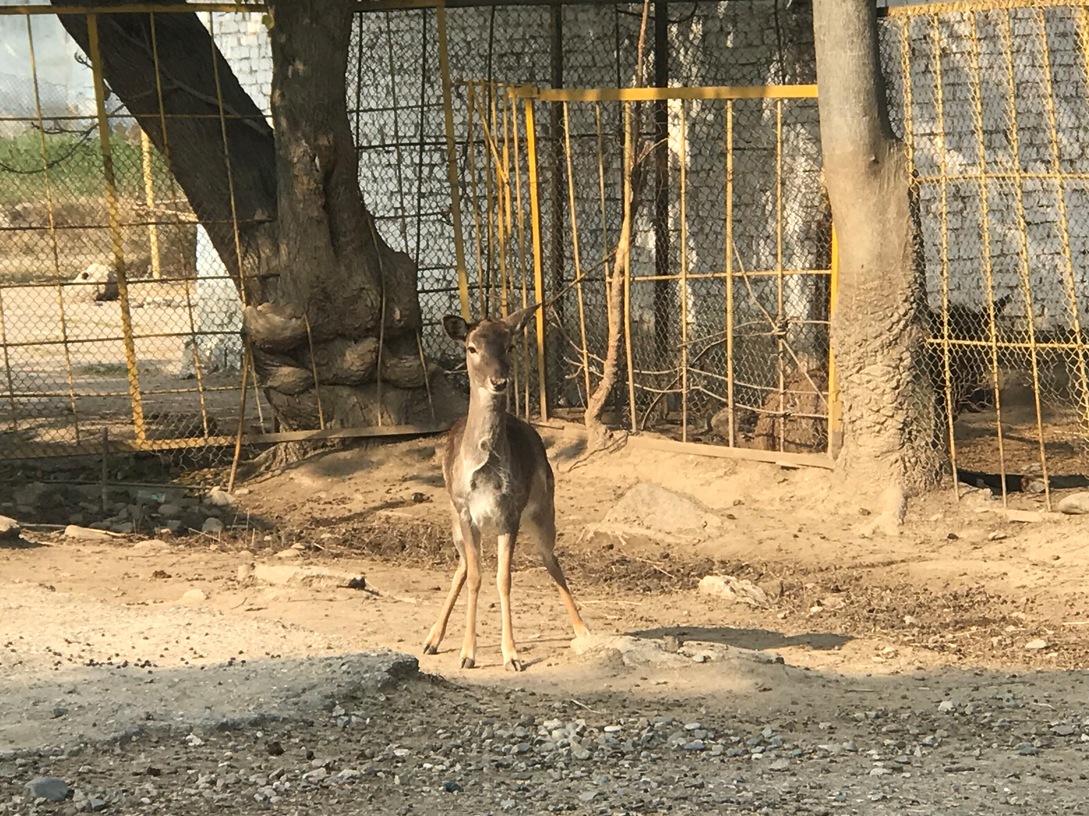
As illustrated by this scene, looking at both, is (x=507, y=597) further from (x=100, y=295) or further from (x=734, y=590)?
(x=100, y=295)

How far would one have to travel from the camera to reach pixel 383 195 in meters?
15.6

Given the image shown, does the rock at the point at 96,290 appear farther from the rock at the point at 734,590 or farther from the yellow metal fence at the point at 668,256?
the rock at the point at 734,590

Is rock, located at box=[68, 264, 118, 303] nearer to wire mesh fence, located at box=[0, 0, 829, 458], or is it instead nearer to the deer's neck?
wire mesh fence, located at box=[0, 0, 829, 458]

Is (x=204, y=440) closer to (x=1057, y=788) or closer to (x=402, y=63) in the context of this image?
(x=402, y=63)

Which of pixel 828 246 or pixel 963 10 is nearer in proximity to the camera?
pixel 963 10

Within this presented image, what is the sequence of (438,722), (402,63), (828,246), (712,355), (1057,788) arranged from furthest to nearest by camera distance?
(402,63), (712,355), (828,246), (438,722), (1057,788)

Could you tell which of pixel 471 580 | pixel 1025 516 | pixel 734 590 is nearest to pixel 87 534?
pixel 471 580

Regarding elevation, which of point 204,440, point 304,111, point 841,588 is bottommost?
point 841,588

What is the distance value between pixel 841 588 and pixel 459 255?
4672mm

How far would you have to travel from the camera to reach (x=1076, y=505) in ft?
35.2

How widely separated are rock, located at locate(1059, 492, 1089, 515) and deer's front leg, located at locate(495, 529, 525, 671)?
432 centimetres

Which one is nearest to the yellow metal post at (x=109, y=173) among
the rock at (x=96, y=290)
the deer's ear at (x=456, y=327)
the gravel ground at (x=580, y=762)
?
the deer's ear at (x=456, y=327)

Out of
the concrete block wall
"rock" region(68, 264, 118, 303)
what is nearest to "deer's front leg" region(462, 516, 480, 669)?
the concrete block wall

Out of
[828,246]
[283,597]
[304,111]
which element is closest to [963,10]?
[828,246]
